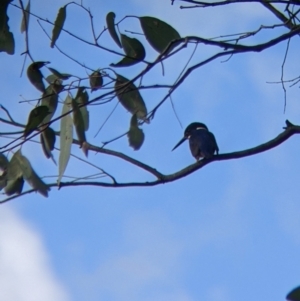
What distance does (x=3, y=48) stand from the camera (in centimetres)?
201

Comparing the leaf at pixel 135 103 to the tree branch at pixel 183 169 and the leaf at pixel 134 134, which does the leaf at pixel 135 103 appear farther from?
the tree branch at pixel 183 169

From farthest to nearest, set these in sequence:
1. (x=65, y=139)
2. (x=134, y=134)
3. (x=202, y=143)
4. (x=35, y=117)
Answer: (x=202, y=143)
(x=134, y=134)
(x=65, y=139)
(x=35, y=117)

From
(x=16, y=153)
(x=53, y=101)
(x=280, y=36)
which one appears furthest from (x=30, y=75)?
(x=280, y=36)

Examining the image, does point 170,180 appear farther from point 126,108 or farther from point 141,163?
point 126,108

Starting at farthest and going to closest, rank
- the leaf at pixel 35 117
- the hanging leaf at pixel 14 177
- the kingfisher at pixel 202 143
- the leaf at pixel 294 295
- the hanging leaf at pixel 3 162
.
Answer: the kingfisher at pixel 202 143 < the hanging leaf at pixel 3 162 < the hanging leaf at pixel 14 177 < the leaf at pixel 35 117 < the leaf at pixel 294 295

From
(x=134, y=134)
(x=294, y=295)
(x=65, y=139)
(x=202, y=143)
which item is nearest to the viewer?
(x=294, y=295)

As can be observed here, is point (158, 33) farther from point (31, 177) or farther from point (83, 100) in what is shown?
point (31, 177)

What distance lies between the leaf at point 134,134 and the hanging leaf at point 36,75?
283mm

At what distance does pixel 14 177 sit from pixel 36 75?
30 cm

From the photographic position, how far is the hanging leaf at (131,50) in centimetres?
179

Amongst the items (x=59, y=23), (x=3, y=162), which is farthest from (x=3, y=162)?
(x=59, y=23)

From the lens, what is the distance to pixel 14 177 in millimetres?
1935

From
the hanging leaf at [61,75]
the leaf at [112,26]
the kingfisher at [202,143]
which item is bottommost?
the hanging leaf at [61,75]

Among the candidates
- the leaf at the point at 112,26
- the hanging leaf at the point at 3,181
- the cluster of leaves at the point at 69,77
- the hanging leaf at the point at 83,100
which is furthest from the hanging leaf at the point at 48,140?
the leaf at the point at 112,26
